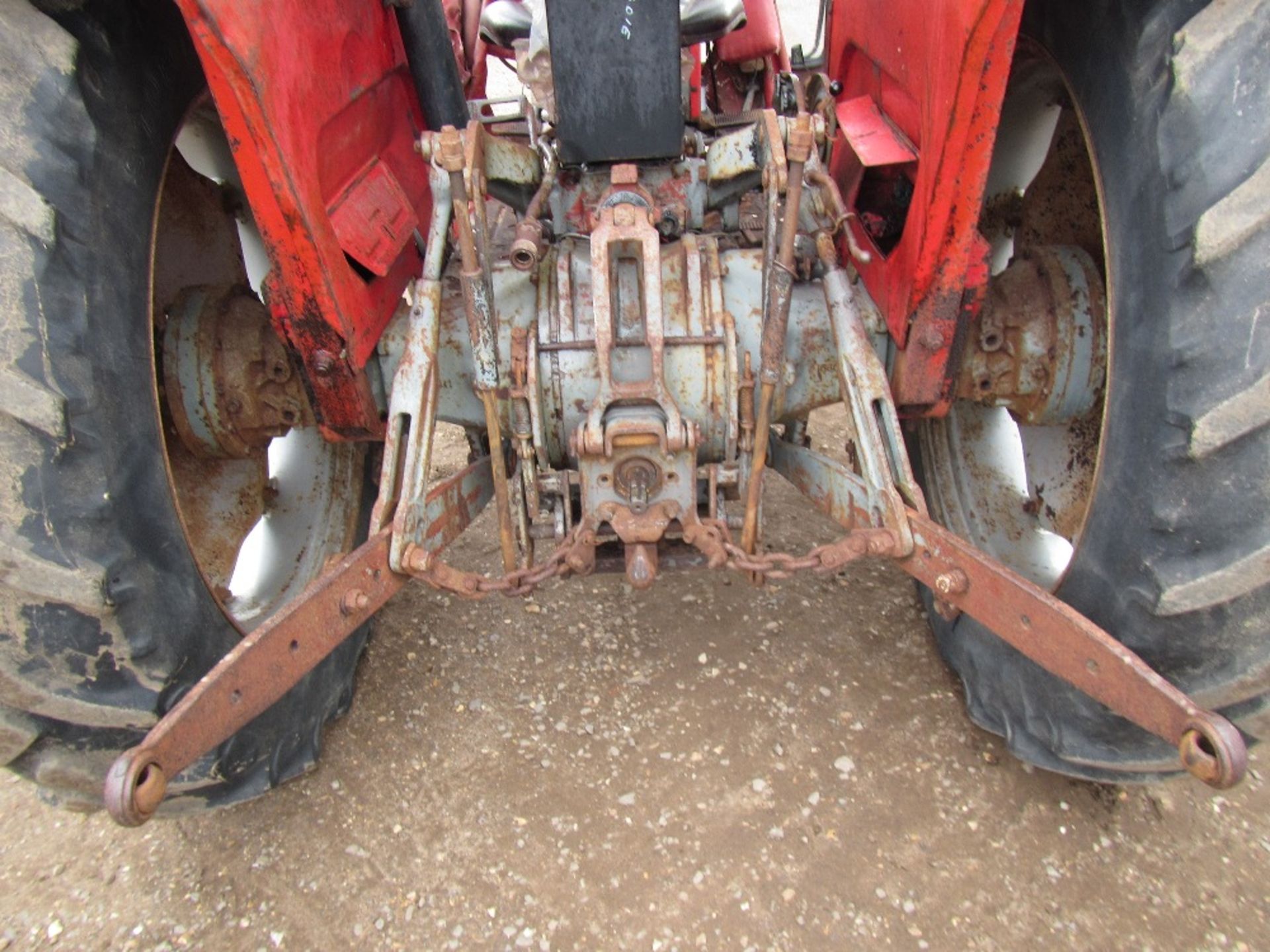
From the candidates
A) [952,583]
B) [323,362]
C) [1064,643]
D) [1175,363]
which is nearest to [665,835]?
[952,583]

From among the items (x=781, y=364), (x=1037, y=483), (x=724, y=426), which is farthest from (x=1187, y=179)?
(x=1037, y=483)

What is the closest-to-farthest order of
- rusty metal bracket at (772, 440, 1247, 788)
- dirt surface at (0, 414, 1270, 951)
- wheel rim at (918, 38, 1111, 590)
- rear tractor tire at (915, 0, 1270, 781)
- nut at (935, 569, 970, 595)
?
rusty metal bracket at (772, 440, 1247, 788)
rear tractor tire at (915, 0, 1270, 781)
nut at (935, 569, 970, 595)
dirt surface at (0, 414, 1270, 951)
wheel rim at (918, 38, 1111, 590)

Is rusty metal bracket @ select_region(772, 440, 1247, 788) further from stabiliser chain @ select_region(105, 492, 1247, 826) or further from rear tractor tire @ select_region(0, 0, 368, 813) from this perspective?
rear tractor tire @ select_region(0, 0, 368, 813)

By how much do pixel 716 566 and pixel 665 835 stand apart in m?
0.65

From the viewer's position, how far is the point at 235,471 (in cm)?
234

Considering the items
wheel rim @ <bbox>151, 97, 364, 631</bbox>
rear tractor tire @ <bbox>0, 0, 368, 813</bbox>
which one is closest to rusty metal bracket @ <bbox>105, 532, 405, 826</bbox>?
rear tractor tire @ <bbox>0, 0, 368, 813</bbox>

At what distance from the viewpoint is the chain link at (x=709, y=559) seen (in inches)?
60.4

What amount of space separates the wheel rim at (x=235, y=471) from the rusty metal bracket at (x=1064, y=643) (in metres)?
1.44

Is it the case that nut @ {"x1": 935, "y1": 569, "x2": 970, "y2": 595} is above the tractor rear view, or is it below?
below

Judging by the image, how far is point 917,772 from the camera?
2039mm

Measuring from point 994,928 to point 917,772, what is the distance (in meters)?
0.40

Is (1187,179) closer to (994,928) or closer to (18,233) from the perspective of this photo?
(994,928)

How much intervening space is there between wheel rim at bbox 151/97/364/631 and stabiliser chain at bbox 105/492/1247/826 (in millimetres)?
661

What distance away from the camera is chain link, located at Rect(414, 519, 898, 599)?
5.03ft
